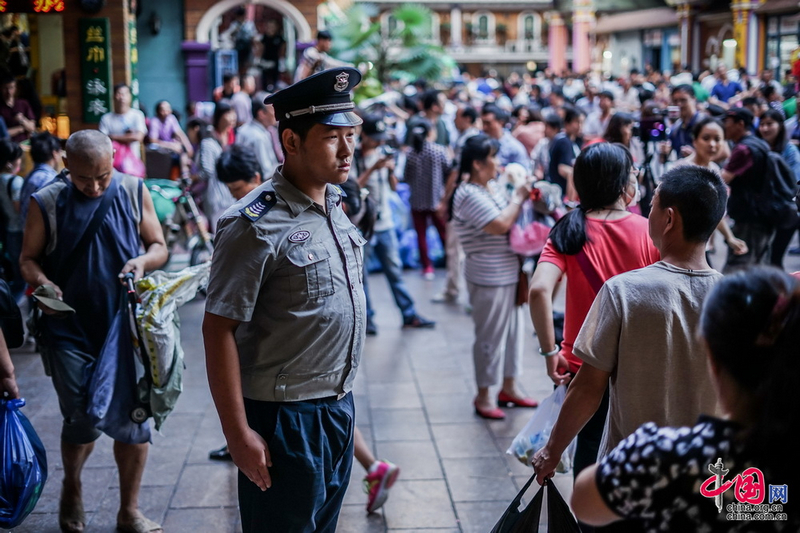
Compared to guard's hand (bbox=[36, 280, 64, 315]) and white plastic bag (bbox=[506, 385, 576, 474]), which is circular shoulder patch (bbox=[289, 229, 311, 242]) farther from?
guard's hand (bbox=[36, 280, 64, 315])

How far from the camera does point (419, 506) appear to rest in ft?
14.3

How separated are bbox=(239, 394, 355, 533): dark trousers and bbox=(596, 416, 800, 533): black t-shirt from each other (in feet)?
3.62

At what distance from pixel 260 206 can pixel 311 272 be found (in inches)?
9.5

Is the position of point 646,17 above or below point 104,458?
above

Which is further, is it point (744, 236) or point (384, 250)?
point (384, 250)

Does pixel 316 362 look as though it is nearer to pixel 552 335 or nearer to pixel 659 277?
pixel 659 277

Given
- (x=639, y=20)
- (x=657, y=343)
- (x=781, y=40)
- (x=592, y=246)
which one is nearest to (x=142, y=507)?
(x=592, y=246)

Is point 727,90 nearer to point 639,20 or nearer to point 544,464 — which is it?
point 544,464

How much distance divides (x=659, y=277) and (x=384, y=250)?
5.15m

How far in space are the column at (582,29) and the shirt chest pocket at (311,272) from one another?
3590cm

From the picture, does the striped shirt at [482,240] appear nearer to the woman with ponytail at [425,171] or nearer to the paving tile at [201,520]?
the paving tile at [201,520]

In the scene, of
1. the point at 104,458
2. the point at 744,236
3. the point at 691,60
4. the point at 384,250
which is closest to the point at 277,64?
the point at 384,250

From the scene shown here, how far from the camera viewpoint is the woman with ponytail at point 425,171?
29.3ft

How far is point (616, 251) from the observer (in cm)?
335
